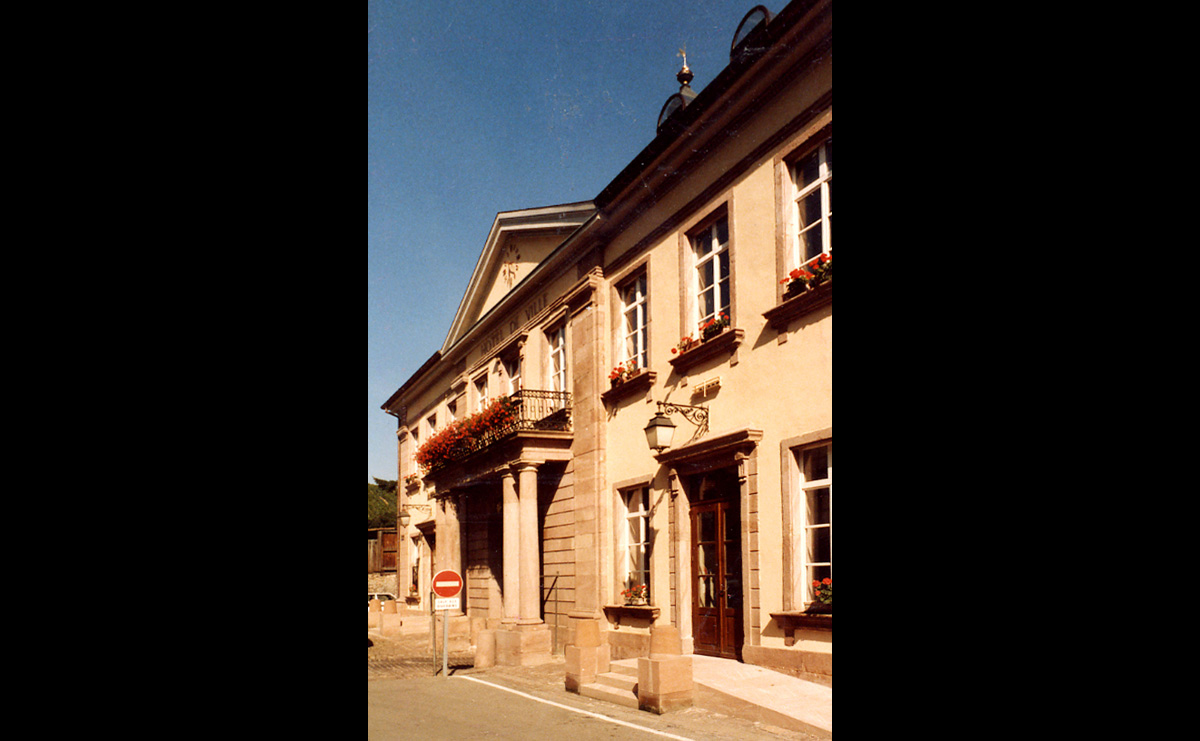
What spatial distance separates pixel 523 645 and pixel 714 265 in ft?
21.6

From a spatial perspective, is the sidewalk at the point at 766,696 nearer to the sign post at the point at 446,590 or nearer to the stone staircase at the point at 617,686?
the stone staircase at the point at 617,686

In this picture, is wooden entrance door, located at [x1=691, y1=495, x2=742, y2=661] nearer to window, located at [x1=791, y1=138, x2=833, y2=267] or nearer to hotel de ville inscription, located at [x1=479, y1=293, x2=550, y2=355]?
window, located at [x1=791, y1=138, x2=833, y2=267]

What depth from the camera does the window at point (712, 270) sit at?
1084 cm

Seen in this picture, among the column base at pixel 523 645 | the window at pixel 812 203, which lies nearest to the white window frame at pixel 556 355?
the column base at pixel 523 645

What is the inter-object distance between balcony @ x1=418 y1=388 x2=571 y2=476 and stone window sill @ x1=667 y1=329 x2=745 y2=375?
341cm

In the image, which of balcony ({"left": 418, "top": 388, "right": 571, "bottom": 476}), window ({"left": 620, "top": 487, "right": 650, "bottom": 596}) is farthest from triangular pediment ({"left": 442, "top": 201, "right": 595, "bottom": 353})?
window ({"left": 620, "top": 487, "right": 650, "bottom": 596})

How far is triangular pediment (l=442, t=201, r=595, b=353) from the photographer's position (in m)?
15.8

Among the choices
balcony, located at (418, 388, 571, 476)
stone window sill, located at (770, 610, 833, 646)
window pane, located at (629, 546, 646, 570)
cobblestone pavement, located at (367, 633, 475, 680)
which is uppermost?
balcony, located at (418, 388, 571, 476)

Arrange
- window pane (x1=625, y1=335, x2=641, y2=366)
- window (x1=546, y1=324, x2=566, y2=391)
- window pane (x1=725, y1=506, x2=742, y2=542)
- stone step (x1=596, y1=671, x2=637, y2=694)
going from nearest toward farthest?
stone step (x1=596, y1=671, x2=637, y2=694) → window pane (x1=725, y1=506, x2=742, y2=542) → window pane (x1=625, y1=335, x2=641, y2=366) → window (x1=546, y1=324, x2=566, y2=391)

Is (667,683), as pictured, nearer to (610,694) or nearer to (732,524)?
(610,694)
